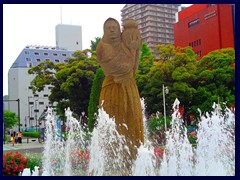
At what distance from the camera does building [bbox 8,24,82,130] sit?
170ft

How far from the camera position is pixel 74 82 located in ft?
84.8

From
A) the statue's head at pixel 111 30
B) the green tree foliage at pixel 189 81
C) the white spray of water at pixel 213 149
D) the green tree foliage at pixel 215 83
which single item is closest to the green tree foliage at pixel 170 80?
the green tree foliage at pixel 189 81

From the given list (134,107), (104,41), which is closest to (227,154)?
(134,107)

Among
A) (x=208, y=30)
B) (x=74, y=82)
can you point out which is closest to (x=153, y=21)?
(x=208, y=30)

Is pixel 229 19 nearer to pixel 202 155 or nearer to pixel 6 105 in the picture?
pixel 202 155

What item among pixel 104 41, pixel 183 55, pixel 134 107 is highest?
pixel 183 55

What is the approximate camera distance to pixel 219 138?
9.40 metres

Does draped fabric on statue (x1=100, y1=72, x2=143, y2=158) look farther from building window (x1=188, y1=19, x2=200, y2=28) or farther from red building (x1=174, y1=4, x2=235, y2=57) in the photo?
building window (x1=188, y1=19, x2=200, y2=28)

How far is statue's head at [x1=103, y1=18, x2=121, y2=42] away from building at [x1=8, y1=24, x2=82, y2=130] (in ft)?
129

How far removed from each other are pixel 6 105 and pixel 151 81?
145ft

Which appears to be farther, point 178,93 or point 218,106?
point 178,93

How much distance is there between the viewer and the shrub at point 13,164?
28.4 ft

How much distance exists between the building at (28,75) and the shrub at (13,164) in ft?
125

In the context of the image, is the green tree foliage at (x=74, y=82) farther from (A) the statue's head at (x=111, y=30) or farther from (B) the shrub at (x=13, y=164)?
(A) the statue's head at (x=111, y=30)
